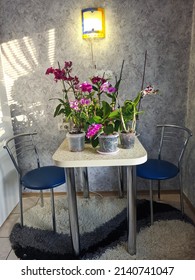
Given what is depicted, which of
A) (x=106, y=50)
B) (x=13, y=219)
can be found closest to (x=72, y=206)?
(x=13, y=219)

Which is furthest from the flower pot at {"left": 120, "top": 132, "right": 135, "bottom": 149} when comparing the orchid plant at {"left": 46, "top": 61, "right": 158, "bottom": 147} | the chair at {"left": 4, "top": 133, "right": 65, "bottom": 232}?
the chair at {"left": 4, "top": 133, "right": 65, "bottom": 232}

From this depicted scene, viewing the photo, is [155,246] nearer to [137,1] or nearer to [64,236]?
[64,236]

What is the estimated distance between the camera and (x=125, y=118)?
1377 millimetres

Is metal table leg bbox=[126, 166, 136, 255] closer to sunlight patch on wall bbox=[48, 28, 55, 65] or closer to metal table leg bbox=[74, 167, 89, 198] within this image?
metal table leg bbox=[74, 167, 89, 198]

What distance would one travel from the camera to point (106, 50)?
2.02 meters

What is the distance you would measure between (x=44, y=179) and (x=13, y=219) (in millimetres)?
626

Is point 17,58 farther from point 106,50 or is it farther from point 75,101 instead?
point 75,101

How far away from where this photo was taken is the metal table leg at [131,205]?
1.34 meters

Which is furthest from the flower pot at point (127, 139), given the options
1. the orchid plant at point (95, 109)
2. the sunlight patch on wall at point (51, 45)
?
the sunlight patch on wall at point (51, 45)

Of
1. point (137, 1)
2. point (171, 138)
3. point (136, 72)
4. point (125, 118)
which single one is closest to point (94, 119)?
point (125, 118)

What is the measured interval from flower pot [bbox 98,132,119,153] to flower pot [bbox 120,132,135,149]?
2.6 inches

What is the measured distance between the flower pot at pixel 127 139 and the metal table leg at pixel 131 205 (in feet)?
0.50

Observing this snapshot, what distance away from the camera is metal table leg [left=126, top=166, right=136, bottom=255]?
4.39 feet

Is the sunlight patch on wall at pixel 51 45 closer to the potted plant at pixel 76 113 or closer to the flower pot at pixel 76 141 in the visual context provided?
the potted plant at pixel 76 113
